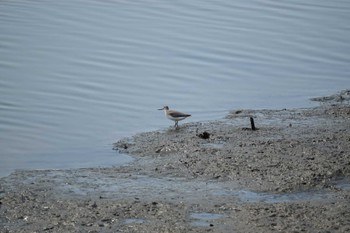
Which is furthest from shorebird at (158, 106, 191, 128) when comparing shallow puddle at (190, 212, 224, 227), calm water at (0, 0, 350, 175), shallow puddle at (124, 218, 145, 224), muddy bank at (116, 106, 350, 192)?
shallow puddle at (124, 218, 145, 224)

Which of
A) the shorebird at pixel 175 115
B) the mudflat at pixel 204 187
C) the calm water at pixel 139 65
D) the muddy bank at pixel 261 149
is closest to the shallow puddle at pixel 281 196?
the mudflat at pixel 204 187

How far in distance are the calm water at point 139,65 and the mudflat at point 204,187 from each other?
1.07m

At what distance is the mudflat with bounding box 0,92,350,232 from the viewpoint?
8.82m

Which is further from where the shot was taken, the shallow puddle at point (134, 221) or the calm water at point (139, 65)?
the calm water at point (139, 65)

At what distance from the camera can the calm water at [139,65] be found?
558 inches

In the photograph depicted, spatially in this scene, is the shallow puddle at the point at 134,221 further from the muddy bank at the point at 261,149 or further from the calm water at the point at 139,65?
the calm water at the point at 139,65

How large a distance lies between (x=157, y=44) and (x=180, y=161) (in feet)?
30.8

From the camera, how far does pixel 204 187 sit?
33.5ft

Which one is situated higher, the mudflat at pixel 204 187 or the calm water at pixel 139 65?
the calm water at pixel 139 65

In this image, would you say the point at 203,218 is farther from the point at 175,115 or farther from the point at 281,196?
the point at 175,115

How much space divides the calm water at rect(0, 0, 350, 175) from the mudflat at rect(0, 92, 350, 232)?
1.07 m

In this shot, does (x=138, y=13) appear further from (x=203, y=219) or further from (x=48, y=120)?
(x=203, y=219)

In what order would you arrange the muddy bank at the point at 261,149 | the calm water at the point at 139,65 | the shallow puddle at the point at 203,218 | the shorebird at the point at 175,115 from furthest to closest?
the calm water at the point at 139,65, the shorebird at the point at 175,115, the muddy bank at the point at 261,149, the shallow puddle at the point at 203,218

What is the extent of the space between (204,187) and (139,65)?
8.61 meters
